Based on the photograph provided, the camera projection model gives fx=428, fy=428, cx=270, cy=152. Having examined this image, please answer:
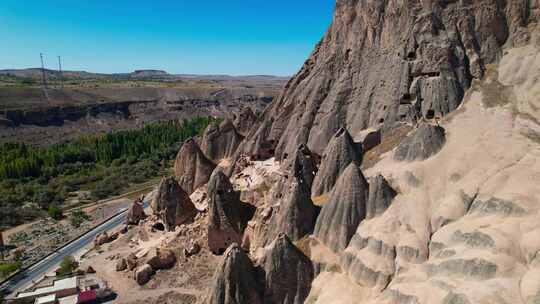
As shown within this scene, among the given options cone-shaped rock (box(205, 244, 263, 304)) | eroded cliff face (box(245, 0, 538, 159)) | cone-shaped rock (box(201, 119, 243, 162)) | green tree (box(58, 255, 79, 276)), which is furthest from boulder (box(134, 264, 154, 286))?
cone-shaped rock (box(201, 119, 243, 162))

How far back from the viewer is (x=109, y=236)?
55375 millimetres

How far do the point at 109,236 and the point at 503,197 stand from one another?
46282mm

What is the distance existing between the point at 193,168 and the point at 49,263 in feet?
67.0

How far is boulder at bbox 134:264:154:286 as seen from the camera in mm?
41594

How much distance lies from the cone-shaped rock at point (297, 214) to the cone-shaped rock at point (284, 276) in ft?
11.5

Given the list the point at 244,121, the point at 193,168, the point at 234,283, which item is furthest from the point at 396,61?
the point at 193,168

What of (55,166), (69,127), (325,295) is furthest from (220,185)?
(69,127)

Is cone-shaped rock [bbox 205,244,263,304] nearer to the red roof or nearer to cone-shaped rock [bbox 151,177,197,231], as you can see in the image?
the red roof

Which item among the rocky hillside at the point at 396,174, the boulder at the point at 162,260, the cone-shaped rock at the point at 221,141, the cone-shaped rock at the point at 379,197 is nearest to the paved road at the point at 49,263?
the rocky hillside at the point at 396,174

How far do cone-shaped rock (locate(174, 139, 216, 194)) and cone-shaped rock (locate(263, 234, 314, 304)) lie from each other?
2713cm

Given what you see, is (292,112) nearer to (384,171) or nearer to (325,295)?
(384,171)

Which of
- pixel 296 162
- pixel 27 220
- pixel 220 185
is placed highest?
pixel 296 162

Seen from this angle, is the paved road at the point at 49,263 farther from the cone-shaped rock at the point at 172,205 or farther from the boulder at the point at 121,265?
the cone-shaped rock at the point at 172,205

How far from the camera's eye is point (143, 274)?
41.8 m
